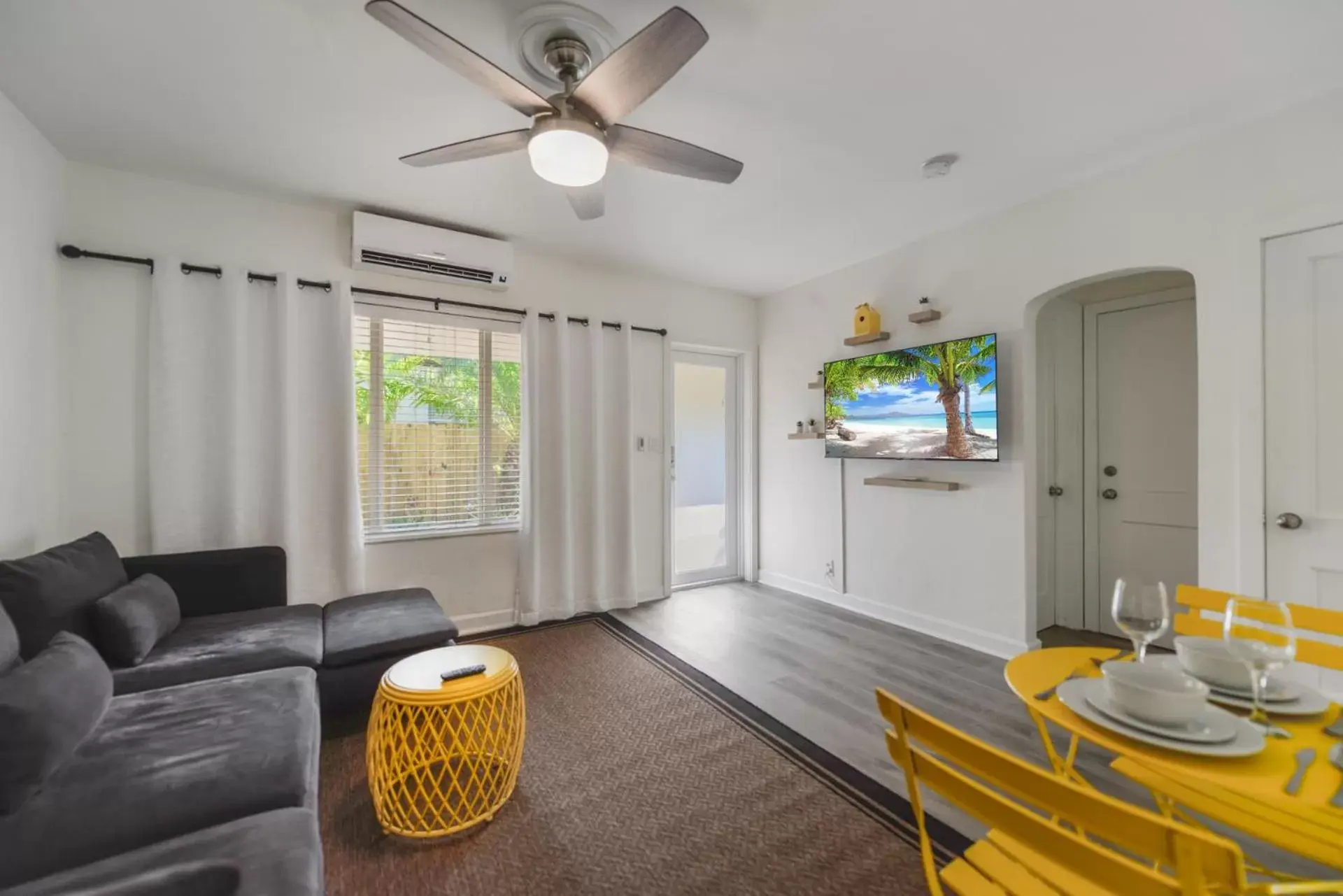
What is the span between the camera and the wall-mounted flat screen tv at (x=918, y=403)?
3156mm

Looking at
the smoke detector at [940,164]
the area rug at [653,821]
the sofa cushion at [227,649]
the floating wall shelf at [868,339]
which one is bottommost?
the area rug at [653,821]

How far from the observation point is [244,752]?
145 cm

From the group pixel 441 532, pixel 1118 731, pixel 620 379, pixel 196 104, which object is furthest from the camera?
pixel 620 379

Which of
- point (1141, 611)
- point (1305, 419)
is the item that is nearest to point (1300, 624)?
point (1141, 611)

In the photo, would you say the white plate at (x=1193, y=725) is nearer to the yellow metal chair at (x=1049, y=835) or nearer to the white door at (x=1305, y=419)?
the yellow metal chair at (x=1049, y=835)

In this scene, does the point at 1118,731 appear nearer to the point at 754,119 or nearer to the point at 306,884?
the point at 306,884

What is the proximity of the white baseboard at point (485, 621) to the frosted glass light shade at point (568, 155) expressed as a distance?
291 centimetres

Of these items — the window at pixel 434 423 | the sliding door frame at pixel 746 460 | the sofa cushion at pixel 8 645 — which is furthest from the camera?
the sliding door frame at pixel 746 460

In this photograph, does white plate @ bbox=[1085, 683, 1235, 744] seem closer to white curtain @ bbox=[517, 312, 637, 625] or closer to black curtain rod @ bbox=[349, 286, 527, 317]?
white curtain @ bbox=[517, 312, 637, 625]

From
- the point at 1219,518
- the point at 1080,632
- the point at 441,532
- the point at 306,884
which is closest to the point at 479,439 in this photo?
the point at 441,532

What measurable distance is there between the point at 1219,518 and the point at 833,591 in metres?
2.34

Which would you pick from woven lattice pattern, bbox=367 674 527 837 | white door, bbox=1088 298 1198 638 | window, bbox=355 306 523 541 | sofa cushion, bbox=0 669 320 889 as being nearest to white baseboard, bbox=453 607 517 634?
window, bbox=355 306 523 541

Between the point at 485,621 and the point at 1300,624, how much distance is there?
379cm

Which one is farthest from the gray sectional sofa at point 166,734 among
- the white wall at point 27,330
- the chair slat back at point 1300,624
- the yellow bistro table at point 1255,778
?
the chair slat back at point 1300,624
